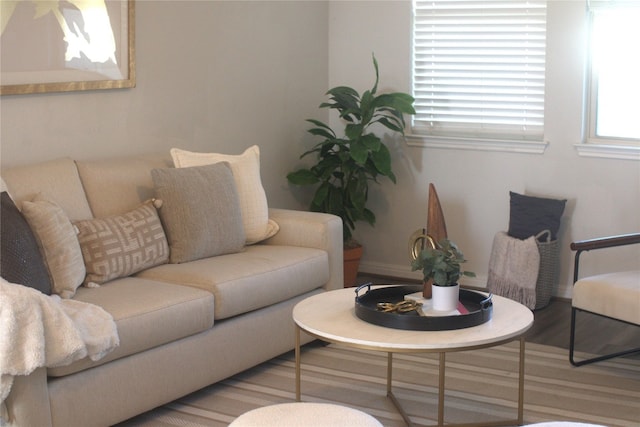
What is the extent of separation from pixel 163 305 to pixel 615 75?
2.82 metres

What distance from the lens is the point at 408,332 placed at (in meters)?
3.08

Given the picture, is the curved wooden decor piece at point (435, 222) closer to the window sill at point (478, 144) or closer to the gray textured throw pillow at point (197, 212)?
the gray textured throw pillow at point (197, 212)

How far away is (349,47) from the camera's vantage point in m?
5.76

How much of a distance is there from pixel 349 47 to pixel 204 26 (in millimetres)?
1214

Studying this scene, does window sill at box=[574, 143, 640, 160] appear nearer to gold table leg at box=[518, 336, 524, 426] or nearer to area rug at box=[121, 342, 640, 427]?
area rug at box=[121, 342, 640, 427]

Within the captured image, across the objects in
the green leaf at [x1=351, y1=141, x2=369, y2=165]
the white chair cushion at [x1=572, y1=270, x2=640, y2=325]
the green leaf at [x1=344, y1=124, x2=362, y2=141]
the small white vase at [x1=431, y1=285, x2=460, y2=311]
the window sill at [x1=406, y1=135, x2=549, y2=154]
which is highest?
the green leaf at [x1=344, y1=124, x2=362, y2=141]

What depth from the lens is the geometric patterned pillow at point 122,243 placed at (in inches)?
143

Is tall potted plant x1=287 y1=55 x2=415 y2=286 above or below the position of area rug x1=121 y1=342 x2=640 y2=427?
above

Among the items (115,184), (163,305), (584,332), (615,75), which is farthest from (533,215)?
(163,305)

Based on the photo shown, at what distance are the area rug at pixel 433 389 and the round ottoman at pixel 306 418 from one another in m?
0.98

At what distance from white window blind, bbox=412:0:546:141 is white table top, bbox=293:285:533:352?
6.89 ft

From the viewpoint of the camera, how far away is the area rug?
3523 millimetres

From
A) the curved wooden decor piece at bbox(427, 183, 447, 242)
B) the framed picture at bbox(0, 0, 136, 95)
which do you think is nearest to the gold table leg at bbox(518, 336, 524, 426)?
the curved wooden decor piece at bbox(427, 183, 447, 242)

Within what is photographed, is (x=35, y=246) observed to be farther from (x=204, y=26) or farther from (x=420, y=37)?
(x=420, y=37)
